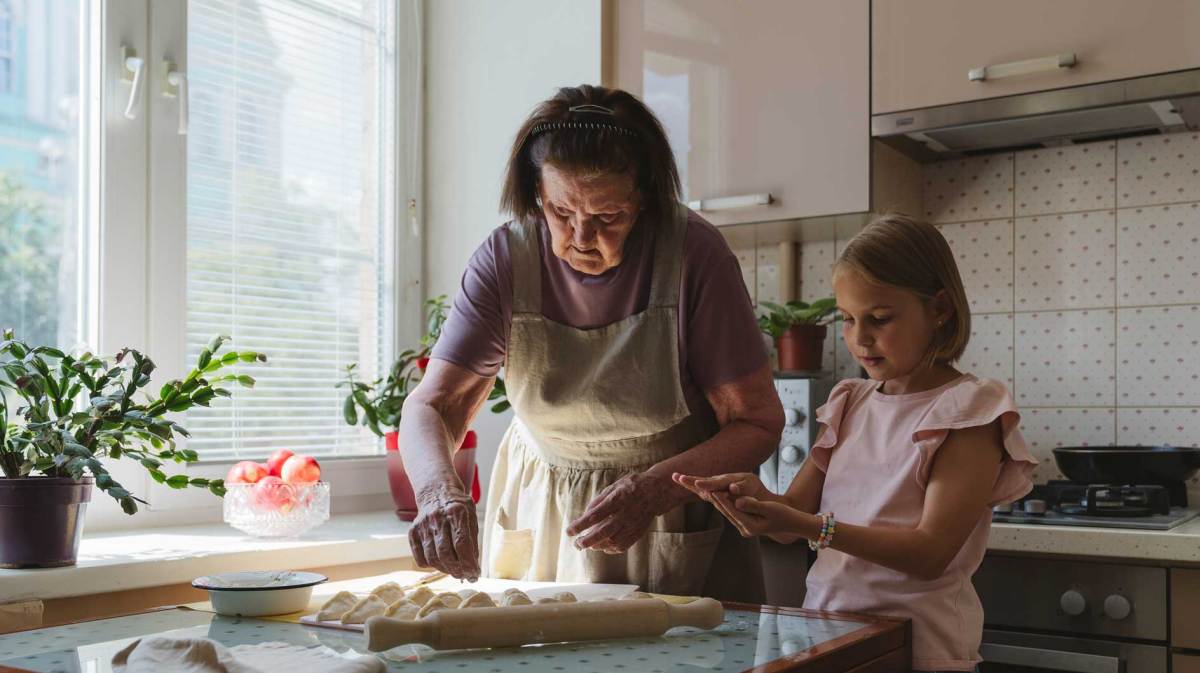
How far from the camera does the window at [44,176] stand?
77.9 inches

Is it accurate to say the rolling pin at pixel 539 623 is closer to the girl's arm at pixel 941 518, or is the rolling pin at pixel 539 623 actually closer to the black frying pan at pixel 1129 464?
the girl's arm at pixel 941 518

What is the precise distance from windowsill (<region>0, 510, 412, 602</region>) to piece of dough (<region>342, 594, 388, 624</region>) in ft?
2.51

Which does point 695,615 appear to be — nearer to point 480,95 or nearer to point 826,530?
point 826,530

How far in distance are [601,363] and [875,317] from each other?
14.3 inches

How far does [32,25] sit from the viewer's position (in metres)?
2.02

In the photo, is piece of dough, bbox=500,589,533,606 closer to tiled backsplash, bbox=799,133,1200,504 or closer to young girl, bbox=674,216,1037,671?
young girl, bbox=674,216,1037,671

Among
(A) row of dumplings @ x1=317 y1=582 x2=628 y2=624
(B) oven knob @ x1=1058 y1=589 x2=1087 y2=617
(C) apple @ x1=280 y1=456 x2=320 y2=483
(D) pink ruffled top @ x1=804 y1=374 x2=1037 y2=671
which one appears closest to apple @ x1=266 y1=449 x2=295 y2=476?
(C) apple @ x1=280 y1=456 x2=320 y2=483

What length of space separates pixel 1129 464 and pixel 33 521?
5.65ft

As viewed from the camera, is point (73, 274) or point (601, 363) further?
point (73, 274)

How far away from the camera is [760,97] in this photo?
225 centimetres

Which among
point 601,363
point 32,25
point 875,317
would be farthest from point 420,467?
point 32,25

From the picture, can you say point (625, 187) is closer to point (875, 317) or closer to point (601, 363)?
point (601, 363)

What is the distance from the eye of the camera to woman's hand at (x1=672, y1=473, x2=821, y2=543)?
3.71ft

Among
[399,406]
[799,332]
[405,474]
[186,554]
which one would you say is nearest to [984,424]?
[799,332]
